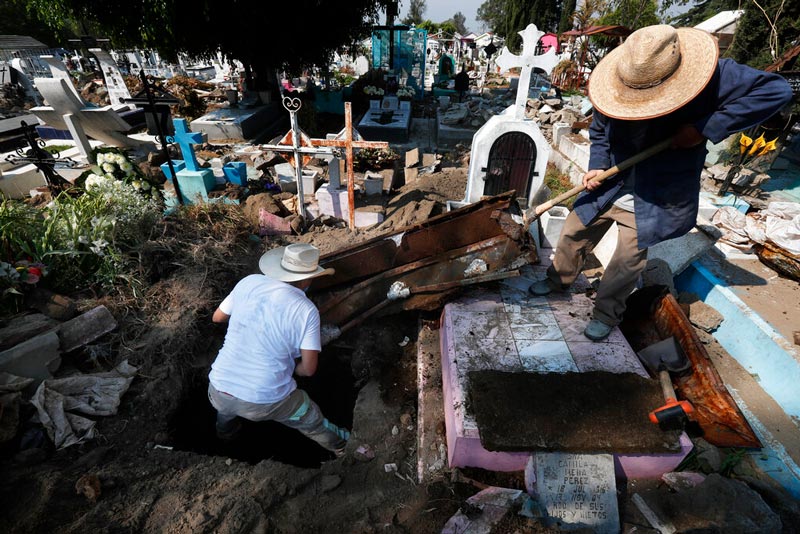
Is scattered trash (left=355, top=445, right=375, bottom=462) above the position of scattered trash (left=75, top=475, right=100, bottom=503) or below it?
below

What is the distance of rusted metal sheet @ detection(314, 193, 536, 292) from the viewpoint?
3545 millimetres

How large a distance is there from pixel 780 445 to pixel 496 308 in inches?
85.5

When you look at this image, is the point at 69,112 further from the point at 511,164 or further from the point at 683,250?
the point at 683,250

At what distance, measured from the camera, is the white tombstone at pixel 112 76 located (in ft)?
32.7

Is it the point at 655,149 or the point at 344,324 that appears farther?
the point at 344,324

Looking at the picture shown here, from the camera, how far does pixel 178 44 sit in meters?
9.58

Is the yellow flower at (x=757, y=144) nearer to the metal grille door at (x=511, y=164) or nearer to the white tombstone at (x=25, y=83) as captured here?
the metal grille door at (x=511, y=164)

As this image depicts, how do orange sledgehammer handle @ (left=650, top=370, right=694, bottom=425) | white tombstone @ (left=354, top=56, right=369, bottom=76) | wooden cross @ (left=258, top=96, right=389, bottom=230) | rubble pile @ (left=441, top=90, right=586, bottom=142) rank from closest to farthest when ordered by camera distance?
orange sledgehammer handle @ (left=650, top=370, right=694, bottom=425) < wooden cross @ (left=258, top=96, right=389, bottom=230) < rubble pile @ (left=441, top=90, right=586, bottom=142) < white tombstone @ (left=354, top=56, right=369, bottom=76)

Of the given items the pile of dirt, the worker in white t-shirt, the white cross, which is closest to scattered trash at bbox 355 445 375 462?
the pile of dirt

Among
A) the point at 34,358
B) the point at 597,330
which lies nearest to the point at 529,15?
the point at 597,330

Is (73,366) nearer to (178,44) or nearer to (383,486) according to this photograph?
(383,486)

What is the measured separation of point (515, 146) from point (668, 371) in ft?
11.0

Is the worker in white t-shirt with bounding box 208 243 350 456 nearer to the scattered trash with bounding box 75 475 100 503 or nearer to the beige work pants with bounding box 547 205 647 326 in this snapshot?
the scattered trash with bounding box 75 475 100 503

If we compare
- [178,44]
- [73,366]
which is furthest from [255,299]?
[178,44]
